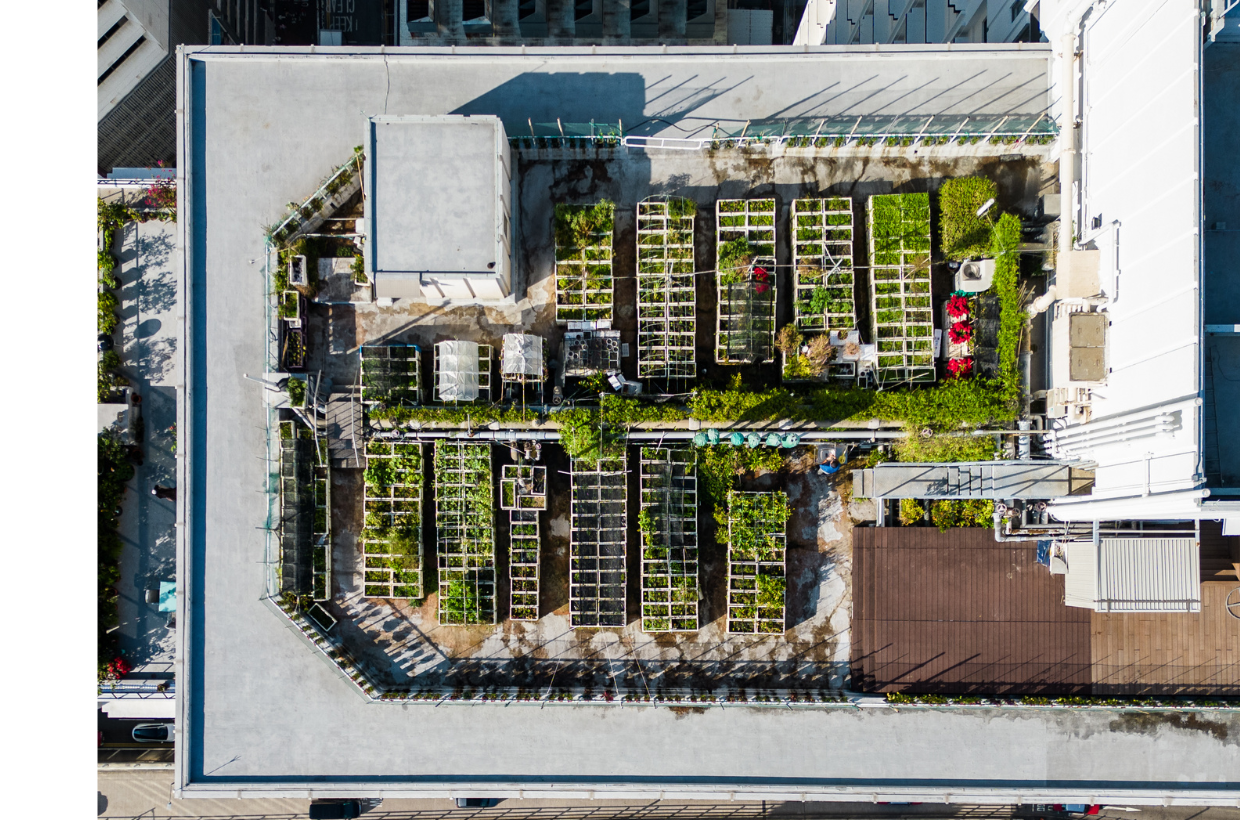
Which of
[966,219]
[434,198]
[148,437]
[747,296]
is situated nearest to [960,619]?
[747,296]

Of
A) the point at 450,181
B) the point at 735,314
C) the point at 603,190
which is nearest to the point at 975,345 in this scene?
the point at 735,314

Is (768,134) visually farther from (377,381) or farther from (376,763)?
(376,763)

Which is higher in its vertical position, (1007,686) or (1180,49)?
(1180,49)

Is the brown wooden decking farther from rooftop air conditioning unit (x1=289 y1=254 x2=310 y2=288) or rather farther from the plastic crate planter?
rooftop air conditioning unit (x1=289 y1=254 x2=310 y2=288)

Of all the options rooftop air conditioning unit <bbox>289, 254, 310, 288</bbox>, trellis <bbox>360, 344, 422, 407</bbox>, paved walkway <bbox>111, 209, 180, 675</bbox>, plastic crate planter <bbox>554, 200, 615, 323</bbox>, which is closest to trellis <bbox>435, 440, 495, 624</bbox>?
trellis <bbox>360, 344, 422, 407</bbox>

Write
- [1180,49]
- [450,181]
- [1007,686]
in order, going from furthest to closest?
[1007,686] → [450,181] → [1180,49]

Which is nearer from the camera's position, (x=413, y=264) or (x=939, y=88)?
(x=413, y=264)

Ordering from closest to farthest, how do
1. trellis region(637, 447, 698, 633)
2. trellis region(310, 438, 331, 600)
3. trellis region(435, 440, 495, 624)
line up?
1. trellis region(637, 447, 698, 633)
2. trellis region(435, 440, 495, 624)
3. trellis region(310, 438, 331, 600)
